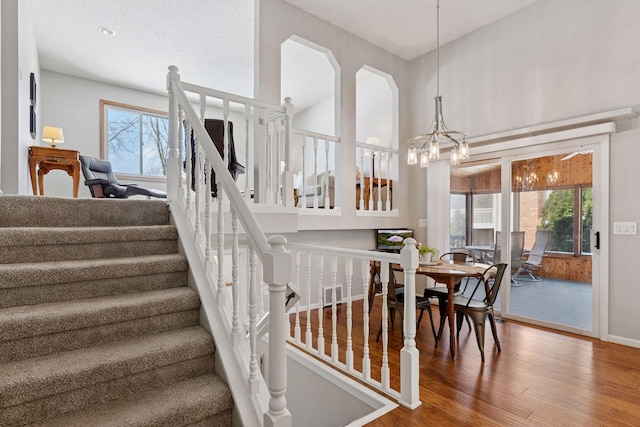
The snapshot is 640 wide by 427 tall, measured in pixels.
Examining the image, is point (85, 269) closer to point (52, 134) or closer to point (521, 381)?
point (521, 381)

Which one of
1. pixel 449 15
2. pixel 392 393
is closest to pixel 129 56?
pixel 449 15

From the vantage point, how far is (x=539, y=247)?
3.97 m

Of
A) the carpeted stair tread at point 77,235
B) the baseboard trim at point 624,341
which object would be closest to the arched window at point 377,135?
the baseboard trim at point 624,341

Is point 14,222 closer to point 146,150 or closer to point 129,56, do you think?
point 129,56

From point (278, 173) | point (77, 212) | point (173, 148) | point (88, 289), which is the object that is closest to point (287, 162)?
point (278, 173)

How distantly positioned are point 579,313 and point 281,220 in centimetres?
333

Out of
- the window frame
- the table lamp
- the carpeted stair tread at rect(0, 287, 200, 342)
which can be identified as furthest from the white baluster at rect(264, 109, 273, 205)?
the window frame

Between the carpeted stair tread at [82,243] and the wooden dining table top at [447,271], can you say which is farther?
the wooden dining table top at [447,271]

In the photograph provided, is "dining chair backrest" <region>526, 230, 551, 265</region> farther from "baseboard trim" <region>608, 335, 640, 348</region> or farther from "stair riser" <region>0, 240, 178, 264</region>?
"stair riser" <region>0, 240, 178, 264</region>

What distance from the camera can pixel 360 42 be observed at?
486 cm

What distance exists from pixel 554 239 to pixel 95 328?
436cm

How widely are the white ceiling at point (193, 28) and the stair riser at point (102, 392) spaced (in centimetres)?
412

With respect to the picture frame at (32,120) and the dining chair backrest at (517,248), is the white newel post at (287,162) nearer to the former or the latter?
the dining chair backrest at (517,248)

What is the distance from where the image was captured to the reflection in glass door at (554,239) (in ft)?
11.9
